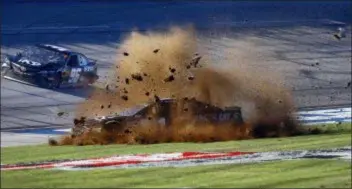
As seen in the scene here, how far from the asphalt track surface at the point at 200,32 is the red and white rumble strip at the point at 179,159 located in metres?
9.59

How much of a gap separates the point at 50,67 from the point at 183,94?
9.90 meters

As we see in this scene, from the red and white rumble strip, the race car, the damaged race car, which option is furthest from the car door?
the red and white rumble strip

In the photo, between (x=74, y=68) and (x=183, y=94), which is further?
(x=74, y=68)

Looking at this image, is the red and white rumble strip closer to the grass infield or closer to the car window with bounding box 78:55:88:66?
the grass infield

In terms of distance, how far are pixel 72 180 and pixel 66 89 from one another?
716 inches

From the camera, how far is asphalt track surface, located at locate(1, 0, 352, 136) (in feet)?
111

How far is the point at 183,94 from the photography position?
27.6 meters

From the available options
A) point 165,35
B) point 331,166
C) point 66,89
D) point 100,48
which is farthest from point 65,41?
point 331,166

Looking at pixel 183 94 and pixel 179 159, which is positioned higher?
pixel 183 94

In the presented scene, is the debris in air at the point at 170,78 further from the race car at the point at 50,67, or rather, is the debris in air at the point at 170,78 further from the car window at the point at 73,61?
the car window at the point at 73,61

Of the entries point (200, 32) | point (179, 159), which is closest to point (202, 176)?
point (179, 159)

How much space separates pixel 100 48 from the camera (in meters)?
39.2

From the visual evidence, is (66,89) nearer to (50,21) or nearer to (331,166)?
(50,21)

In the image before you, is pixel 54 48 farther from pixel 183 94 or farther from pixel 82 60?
pixel 183 94
